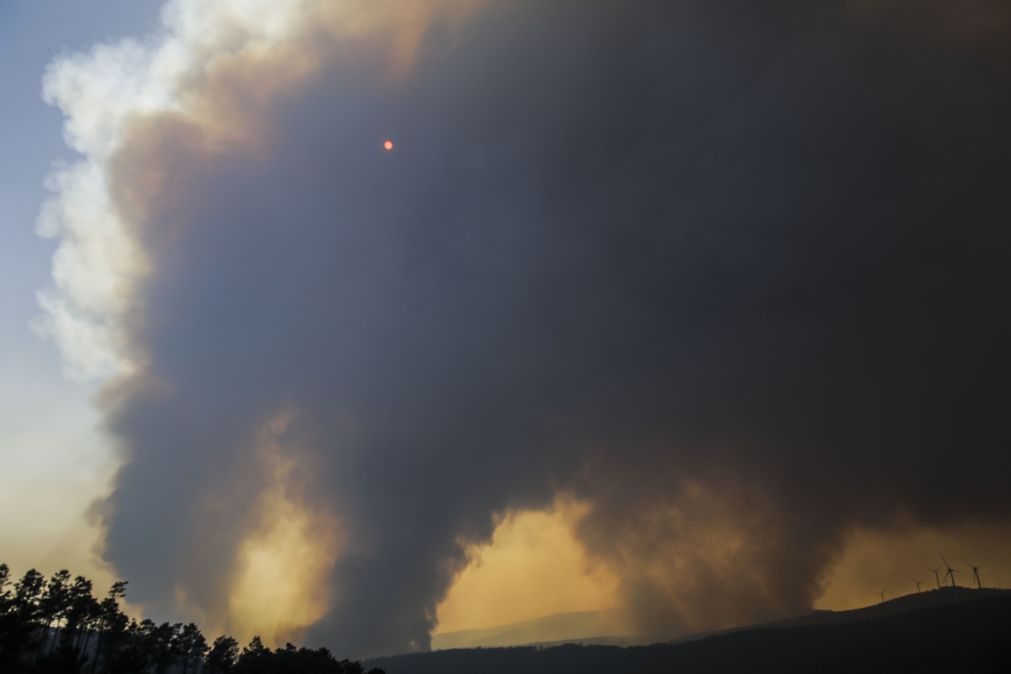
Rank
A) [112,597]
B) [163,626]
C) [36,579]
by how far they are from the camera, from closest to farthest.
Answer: [36,579], [112,597], [163,626]

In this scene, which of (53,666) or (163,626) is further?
(163,626)

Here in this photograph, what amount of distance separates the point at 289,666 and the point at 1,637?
9599cm

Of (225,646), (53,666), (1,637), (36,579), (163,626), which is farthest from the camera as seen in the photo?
(225,646)

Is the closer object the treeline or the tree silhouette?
the treeline

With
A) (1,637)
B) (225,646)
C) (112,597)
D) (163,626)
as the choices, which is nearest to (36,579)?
(112,597)

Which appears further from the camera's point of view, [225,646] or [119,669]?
[225,646]

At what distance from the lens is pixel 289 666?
176500 millimetres

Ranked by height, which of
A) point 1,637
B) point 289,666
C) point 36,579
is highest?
point 36,579

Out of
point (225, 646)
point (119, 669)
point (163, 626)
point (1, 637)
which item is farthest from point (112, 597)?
point (119, 669)

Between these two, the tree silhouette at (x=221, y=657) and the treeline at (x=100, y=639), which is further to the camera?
the tree silhouette at (x=221, y=657)

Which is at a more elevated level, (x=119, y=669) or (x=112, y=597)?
(x=112, y=597)

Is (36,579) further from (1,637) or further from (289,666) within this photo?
(289,666)

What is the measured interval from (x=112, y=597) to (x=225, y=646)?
46.3 metres

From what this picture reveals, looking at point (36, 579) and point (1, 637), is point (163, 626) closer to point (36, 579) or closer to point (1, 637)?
point (36, 579)
